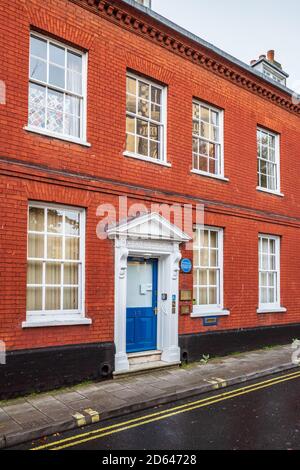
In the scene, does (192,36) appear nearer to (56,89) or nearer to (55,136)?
(56,89)

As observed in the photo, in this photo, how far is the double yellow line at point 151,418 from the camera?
5.47m

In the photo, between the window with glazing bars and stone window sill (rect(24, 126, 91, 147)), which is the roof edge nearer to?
stone window sill (rect(24, 126, 91, 147))

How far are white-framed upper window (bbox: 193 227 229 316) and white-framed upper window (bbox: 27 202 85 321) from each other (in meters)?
3.39

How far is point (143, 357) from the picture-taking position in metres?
9.16

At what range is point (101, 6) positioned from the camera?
341 inches

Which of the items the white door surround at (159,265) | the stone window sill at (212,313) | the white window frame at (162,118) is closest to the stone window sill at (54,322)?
the white door surround at (159,265)

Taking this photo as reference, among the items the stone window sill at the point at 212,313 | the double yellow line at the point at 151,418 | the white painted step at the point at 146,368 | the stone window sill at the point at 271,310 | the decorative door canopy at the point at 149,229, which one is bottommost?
the double yellow line at the point at 151,418

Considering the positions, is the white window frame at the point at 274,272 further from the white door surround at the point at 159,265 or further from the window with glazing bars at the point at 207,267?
the white door surround at the point at 159,265

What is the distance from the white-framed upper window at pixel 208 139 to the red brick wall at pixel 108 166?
0.23 m

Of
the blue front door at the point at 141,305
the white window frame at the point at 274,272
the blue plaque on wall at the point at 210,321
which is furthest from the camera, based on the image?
the white window frame at the point at 274,272

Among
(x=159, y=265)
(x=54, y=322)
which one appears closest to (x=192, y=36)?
(x=159, y=265)

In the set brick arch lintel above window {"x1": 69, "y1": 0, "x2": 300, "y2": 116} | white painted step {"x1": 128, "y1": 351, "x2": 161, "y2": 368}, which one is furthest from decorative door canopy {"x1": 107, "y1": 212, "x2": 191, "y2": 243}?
brick arch lintel above window {"x1": 69, "y1": 0, "x2": 300, "y2": 116}
